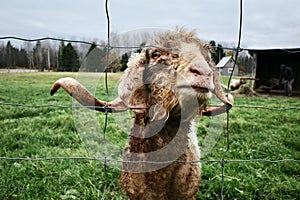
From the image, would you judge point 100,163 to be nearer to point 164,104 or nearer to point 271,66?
point 164,104

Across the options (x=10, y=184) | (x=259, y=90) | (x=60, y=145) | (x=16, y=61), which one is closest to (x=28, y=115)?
(x=60, y=145)

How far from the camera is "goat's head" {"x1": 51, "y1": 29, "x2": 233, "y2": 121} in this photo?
5.12 feet

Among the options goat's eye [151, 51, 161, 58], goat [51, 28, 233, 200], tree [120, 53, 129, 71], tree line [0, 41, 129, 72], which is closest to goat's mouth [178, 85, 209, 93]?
goat [51, 28, 233, 200]

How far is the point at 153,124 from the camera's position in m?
1.91

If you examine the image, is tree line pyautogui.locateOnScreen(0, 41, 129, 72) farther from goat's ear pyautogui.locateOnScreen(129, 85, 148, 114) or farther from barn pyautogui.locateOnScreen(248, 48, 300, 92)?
barn pyautogui.locateOnScreen(248, 48, 300, 92)

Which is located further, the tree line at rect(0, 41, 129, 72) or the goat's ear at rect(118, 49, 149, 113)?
the tree line at rect(0, 41, 129, 72)

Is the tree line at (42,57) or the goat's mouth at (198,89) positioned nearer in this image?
the goat's mouth at (198,89)

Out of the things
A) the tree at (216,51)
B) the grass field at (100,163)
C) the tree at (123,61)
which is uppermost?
the tree at (216,51)

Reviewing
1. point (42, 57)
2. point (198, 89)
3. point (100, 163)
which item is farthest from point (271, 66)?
point (198, 89)

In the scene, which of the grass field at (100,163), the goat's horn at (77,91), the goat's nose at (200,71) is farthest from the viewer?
the grass field at (100,163)

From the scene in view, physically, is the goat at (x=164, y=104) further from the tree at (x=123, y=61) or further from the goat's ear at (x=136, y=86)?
the tree at (x=123, y=61)

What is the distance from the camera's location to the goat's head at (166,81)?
1.56 m

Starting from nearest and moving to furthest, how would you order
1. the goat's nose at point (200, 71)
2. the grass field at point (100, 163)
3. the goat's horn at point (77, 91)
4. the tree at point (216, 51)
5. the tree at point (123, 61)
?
1. the goat's nose at point (200, 71)
2. the goat's horn at point (77, 91)
3. the tree at point (216, 51)
4. the tree at point (123, 61)
5. the grass field at point (100, 163)

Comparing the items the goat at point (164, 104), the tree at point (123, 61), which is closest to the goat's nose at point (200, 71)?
the goat at point (164, 104)
